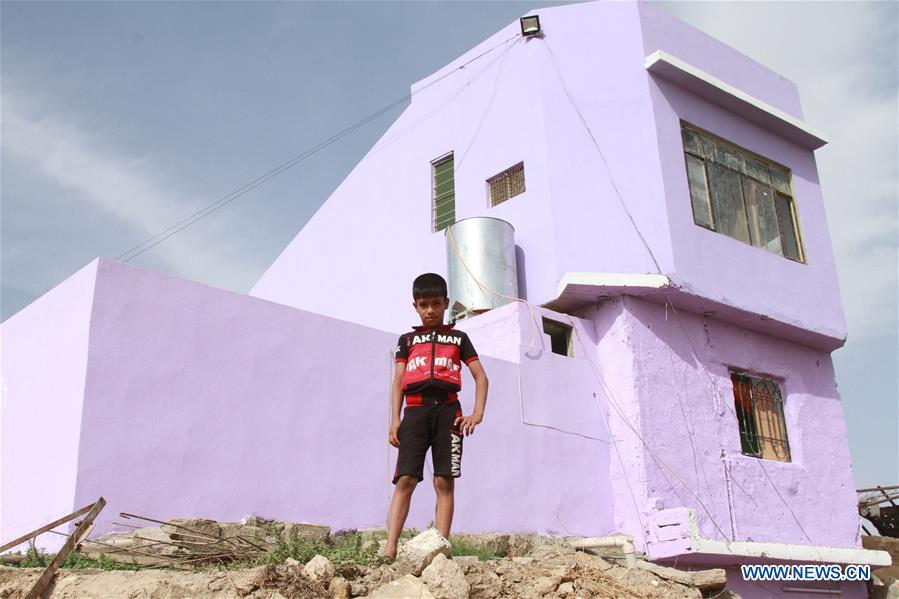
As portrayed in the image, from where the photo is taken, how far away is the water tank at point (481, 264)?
10102 millimetres

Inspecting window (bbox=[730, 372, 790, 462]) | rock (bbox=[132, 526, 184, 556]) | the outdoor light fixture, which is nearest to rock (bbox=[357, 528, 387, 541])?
rock (bbox=[132, 526, 184, 556])

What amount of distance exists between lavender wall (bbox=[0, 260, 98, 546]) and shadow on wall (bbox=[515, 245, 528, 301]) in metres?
5.40

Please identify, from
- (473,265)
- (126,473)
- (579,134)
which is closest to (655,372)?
(473,265)

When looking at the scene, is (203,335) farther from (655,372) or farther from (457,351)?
(655,372)

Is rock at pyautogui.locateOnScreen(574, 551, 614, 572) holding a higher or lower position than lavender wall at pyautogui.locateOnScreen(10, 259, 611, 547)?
lower

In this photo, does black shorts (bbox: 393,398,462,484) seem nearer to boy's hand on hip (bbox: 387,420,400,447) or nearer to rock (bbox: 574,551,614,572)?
boy's hand on hip (bbox: 387,420,400,447)

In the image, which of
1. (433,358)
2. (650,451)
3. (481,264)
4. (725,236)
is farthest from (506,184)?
(433,358)

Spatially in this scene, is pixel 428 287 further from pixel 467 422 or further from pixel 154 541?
pixel 154 541

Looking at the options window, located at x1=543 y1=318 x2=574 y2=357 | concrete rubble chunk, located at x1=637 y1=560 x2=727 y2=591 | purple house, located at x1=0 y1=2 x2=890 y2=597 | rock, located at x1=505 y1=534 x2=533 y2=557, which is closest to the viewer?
concrete rubble chunk, located at x1=637 y1=560 x2=727 y2=591

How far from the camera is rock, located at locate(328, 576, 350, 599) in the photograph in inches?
170

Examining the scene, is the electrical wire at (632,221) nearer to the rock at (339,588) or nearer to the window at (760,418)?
the window at (760,418)

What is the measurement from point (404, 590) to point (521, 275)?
659 centimetres

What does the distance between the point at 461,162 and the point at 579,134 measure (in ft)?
6.46

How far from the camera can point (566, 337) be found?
10.0 meters
